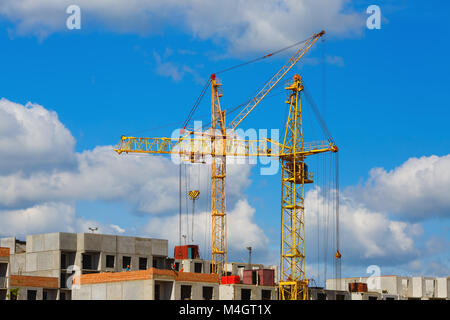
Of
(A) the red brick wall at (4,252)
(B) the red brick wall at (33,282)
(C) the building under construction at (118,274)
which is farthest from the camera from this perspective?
(B) the red brick wall at (33,282)

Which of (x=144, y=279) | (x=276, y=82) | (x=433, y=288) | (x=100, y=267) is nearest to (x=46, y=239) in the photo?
(x=100, y=267)

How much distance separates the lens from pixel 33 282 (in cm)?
12688

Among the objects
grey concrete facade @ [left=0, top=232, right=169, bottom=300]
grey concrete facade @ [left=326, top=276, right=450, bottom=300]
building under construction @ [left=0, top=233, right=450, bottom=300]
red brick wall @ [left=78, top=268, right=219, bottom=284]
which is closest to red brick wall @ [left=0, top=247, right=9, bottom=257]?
building under construction @ [left=0, top=233, right=450, bottom=300]

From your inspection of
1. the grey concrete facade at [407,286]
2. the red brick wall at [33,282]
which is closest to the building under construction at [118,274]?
the red brick wall at [33,282]

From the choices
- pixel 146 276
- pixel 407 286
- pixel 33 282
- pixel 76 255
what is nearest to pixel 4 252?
pixel 33 282

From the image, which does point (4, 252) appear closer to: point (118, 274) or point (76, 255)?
point (76, 255)

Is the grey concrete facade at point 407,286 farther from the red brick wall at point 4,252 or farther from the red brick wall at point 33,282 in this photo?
the red brick wall at point 4,252

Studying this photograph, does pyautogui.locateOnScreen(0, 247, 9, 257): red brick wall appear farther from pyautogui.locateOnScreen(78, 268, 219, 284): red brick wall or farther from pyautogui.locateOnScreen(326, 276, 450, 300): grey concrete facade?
pyautogui.locateOnScreen(326, 276, 450, 300): grey concrete facade

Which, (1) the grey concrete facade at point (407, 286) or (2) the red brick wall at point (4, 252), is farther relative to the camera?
(1) the grey concrete facade at point (407, 286)

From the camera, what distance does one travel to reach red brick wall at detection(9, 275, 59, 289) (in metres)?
123

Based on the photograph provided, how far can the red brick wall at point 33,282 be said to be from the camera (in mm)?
122562

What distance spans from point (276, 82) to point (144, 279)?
6156cm

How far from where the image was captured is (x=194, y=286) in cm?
11519
